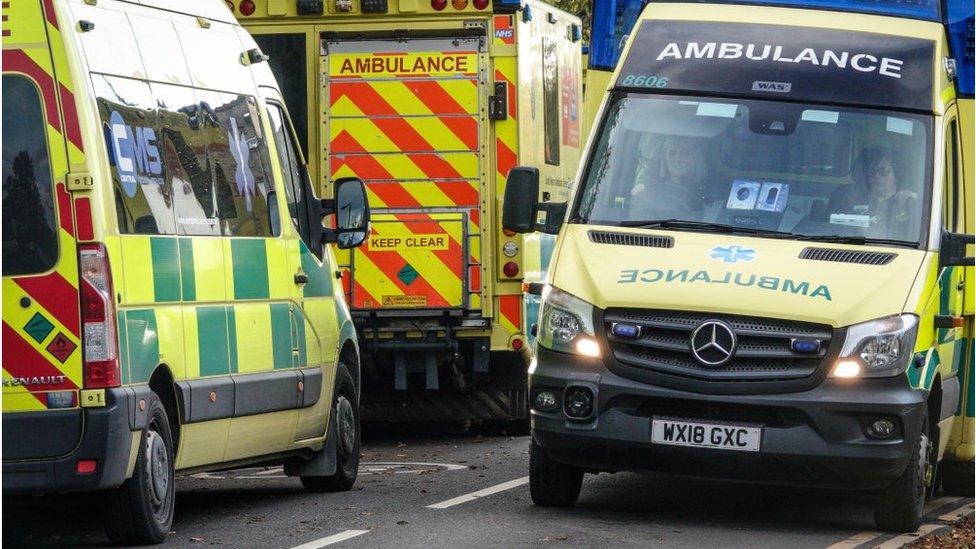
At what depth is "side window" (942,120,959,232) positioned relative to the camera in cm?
1049

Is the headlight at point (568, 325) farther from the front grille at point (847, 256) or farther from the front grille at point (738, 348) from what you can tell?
the front grille at point (847, 256)

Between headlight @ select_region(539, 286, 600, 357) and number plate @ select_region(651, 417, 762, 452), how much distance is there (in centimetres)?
48

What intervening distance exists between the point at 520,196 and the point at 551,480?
1.47 m

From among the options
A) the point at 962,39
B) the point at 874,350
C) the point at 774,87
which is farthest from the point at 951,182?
the point at 874,350

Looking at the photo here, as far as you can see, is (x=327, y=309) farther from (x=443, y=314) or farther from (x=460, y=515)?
(x=443, y=314)

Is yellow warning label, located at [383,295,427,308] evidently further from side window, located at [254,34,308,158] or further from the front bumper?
the front bumper

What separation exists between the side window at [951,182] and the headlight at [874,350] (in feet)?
4.00

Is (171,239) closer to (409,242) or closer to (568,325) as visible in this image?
(568,325)

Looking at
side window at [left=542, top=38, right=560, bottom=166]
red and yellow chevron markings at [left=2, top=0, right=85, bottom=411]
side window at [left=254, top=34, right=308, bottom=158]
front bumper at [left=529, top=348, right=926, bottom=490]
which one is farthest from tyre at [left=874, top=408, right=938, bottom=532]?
side window at [left=542, top=38, right=560, bottom=166]

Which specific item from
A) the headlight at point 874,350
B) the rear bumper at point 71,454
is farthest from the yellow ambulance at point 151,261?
the headlight at point 874,350

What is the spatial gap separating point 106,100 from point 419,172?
234 inches

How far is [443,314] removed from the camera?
14.6 metres

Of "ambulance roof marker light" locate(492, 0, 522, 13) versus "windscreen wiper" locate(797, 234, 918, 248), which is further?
"ambulance roof marker light" locate(492, 0, 522, 13)

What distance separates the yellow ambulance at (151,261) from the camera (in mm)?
8172
